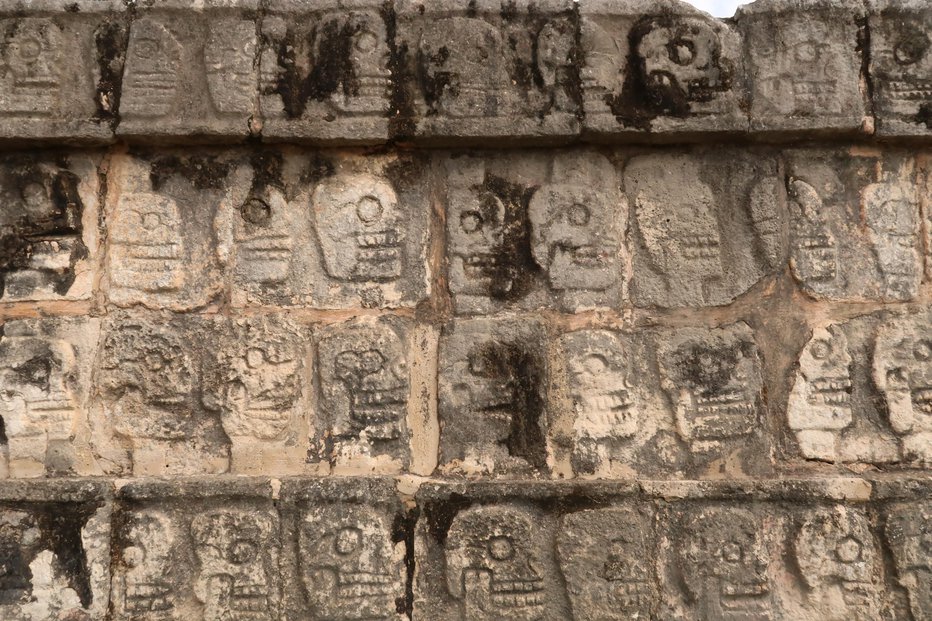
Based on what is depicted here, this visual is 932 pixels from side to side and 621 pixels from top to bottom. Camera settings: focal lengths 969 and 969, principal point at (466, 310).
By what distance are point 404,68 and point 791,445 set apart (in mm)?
2082

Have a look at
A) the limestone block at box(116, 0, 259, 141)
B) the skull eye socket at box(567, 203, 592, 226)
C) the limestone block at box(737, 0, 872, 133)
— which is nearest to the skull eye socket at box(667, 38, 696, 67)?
the limestone block at box(737, 0, 872, 133)

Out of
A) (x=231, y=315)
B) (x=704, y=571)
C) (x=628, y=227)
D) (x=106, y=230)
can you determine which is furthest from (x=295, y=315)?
(x=704, y=571)

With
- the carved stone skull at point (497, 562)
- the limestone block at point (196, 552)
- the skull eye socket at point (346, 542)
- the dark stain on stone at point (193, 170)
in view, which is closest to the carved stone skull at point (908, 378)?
the carved stone skull at point (497, 562)

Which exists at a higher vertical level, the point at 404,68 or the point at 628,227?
the point at 404,68

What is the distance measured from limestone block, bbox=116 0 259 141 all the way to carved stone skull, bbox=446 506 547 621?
172cm

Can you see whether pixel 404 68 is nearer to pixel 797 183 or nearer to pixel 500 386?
pixel 500 386

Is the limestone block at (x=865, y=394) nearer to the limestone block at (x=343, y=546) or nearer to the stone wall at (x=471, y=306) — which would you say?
the stone wall at (x=471, y=306)

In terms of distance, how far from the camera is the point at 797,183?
3832 mm

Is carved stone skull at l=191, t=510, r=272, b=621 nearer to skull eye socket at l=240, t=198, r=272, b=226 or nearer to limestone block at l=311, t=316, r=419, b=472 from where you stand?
limestone block at l=311, t=316, r=419, b=472

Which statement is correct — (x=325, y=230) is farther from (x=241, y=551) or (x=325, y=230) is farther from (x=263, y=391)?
(x=241, y=551)

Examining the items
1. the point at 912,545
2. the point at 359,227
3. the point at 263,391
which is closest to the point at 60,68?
the point at 359,227

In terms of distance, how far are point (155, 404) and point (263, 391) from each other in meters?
0.41

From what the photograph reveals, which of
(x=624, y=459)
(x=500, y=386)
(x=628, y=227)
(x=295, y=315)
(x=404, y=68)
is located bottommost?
(x=624, y=459)

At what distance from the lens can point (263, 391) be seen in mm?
3689
